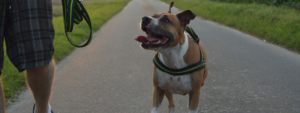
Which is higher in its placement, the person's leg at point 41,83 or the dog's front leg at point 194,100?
the person's leg at point 41,83

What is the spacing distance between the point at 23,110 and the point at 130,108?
4.47 ft

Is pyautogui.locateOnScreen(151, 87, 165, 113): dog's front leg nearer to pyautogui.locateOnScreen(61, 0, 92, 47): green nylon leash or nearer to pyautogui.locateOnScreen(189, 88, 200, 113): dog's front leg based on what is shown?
pyautogui.locateOnScreen(189, 88, 200, 113): dog's front leg

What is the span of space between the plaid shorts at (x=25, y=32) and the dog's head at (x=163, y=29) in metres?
0.84

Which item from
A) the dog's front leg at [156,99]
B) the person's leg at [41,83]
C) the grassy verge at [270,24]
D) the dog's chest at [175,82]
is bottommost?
the grassy verge at [270,24]

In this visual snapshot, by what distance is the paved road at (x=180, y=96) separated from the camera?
360cm

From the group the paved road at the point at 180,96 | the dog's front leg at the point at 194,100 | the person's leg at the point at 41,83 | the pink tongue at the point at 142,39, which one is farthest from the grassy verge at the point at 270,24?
the person's leg at the point at 41,83

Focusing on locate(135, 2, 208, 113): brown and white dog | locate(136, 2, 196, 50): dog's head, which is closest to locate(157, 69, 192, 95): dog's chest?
locate(135, 2, 208, 113): brown and white dog

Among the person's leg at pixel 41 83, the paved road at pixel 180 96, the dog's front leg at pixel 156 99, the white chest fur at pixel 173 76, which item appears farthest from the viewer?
the paved road at pixel 180 96

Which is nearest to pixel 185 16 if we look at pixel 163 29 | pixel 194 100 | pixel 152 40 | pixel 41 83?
pixel 163 29

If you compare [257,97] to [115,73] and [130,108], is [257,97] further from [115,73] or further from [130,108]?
[115,73]

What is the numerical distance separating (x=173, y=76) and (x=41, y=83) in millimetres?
1243

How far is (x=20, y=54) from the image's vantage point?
1.91 meters

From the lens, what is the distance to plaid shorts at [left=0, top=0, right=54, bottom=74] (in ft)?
6.15

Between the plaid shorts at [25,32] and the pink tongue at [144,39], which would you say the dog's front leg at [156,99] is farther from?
the plaid shorts at [25,32]
